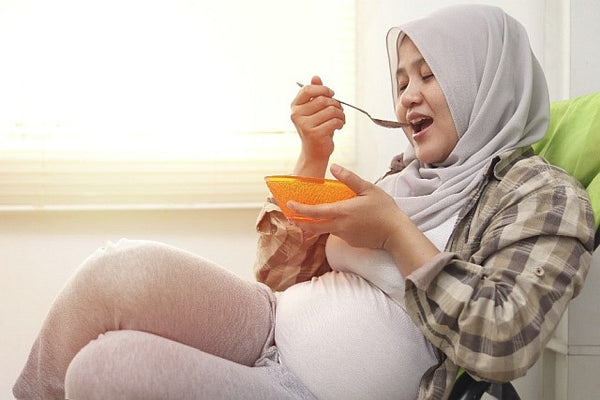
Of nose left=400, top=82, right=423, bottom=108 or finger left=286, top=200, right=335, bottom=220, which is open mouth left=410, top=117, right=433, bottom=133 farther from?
finger left=286, top=200, right=335, bottom=220

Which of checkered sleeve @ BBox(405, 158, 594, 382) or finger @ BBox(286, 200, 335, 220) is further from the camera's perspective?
finger @ BBox(286, 200, 335, 220)

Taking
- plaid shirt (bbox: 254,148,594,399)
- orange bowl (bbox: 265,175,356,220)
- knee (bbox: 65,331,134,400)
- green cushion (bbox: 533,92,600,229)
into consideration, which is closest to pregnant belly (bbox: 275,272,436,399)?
plaid shirt (bbox: 254,148,594,399)

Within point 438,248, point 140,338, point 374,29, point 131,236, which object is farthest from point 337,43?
point 140,338

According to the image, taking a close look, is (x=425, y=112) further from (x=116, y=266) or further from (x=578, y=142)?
(x=116, y=266)

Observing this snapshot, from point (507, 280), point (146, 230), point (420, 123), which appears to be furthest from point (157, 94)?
point (507, 280)

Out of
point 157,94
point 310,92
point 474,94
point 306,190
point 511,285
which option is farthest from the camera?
point 157,94

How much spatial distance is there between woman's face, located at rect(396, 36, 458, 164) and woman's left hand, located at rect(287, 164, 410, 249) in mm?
246

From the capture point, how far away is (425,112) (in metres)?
1.25

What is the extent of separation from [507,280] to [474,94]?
408mm

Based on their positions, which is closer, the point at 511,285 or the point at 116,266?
the point at 511,285

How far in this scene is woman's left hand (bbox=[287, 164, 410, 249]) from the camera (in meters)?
1.01

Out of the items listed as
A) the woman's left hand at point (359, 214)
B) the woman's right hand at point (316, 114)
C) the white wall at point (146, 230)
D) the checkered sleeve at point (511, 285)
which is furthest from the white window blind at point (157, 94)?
the checkered sleeve at point (511, 285)

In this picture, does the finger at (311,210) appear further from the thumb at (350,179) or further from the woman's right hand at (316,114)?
the woman's right hand at (316,114)

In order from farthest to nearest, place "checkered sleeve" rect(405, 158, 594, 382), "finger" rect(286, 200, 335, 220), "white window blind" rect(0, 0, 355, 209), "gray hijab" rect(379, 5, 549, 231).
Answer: "white window blind" rect(0, 0, 355, 209) < "gray hijab" rect(379, 5, 549, 231) < "finger" rect(286, 200, 335, 220) < "checkered sleeve" rect(405, 158, 594, 382)
